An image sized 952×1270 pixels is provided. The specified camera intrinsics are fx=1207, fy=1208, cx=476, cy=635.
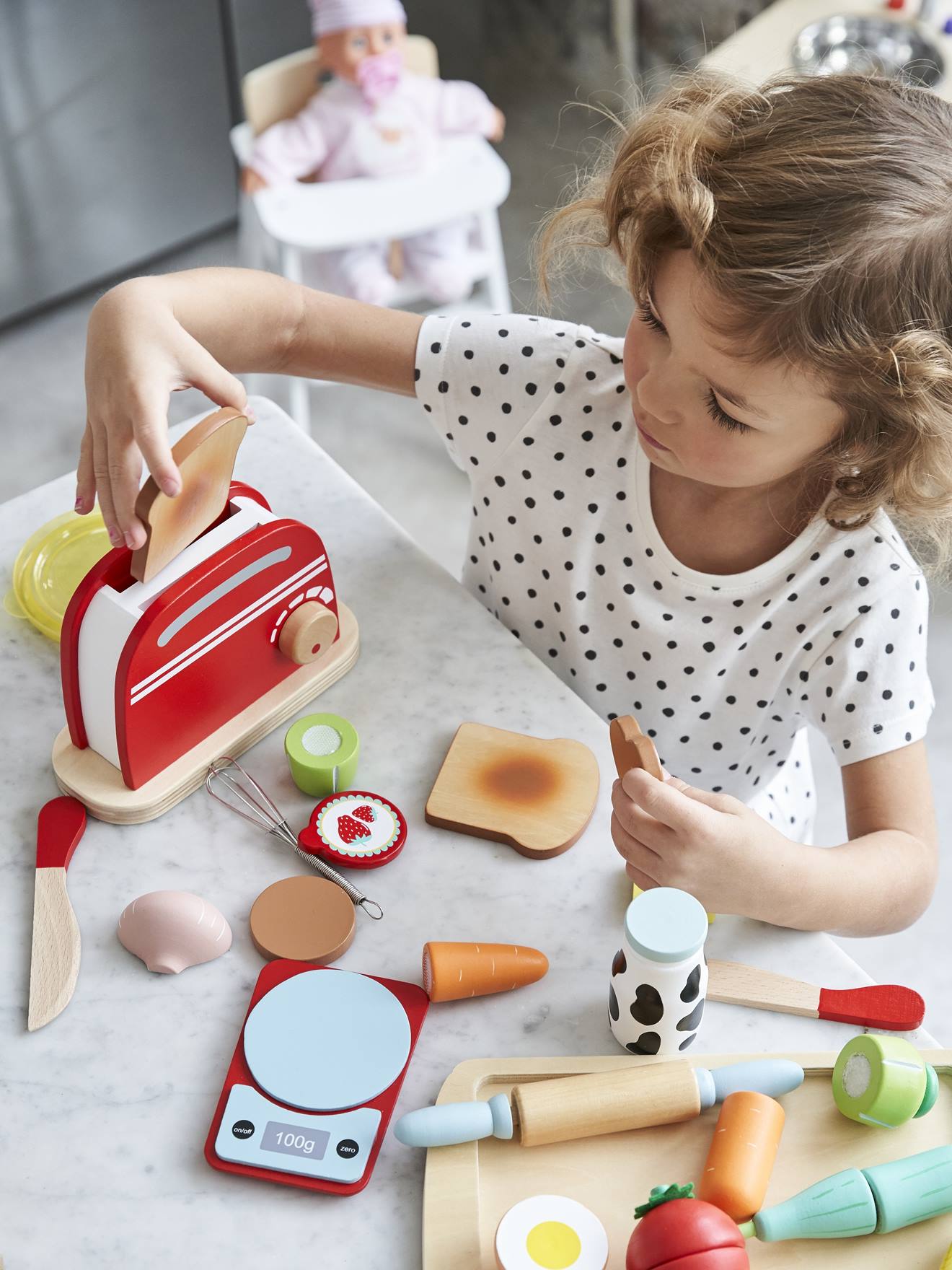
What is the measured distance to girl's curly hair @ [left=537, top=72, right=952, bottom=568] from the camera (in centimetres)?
75

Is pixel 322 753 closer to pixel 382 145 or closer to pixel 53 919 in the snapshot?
pixel 53 919

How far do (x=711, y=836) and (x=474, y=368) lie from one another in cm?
47

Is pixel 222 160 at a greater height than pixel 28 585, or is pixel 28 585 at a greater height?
pixel 28 585

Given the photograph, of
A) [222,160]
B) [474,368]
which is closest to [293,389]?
[222,160]

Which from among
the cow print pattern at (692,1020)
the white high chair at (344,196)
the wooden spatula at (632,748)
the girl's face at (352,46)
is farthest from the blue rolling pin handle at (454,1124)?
the girl's face at (352,46)

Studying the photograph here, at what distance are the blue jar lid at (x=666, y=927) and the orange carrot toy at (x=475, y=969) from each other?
0.09m

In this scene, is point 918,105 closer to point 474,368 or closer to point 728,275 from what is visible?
point 728,275

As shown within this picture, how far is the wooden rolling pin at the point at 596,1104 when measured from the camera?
0.68 m

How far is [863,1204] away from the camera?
650mm

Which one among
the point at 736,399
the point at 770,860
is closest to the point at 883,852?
the point at 770,860

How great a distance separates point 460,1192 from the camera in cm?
67

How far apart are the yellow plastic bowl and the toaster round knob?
0.18 meters

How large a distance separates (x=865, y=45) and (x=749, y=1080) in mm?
1622

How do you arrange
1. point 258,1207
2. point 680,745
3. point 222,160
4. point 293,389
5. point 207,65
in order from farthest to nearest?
point 222,160
point 207,65
point 293,389
point 680,745
point 258,1207
